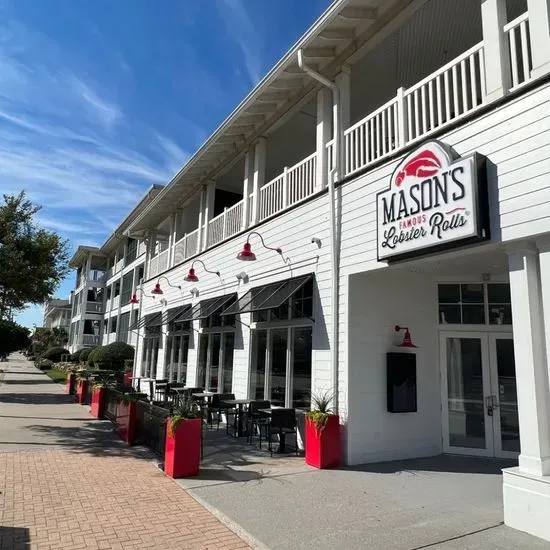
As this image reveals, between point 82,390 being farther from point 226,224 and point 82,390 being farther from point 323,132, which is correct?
point 323,132

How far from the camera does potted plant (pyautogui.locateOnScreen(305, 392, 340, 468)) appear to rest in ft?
24.6

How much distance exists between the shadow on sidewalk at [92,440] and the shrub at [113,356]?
52.4 feet

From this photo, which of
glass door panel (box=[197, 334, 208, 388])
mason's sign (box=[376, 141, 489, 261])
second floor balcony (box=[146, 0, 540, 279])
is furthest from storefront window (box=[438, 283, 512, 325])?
glass door panel (box=[197, 334, 208, 388])

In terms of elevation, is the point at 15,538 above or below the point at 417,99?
below

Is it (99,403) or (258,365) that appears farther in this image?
(99,403)

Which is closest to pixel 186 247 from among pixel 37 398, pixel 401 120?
pixel 37 398

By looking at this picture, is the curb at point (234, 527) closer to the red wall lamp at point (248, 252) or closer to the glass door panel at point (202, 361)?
the red wall lamp at point (248, 252)

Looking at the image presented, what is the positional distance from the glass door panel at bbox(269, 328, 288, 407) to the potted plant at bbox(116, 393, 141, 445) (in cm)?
289

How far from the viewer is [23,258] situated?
16219 millimetres

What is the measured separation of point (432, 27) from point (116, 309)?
1375 inches

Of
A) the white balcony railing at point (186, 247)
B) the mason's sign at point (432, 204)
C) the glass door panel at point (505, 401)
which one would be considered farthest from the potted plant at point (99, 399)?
the glass door panel at point (505, 401)

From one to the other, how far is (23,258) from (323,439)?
1304 cm

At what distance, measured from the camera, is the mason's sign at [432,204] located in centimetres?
570

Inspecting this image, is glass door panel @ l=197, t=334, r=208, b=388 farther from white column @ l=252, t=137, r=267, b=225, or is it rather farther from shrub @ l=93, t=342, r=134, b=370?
shrub @ l=93, t=342, r=134, b=370
